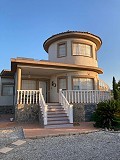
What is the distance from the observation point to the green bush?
980 centimetres

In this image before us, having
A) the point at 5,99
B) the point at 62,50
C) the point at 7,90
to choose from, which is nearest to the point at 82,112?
the point at 62,50

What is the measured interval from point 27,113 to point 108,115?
5942 millimetres

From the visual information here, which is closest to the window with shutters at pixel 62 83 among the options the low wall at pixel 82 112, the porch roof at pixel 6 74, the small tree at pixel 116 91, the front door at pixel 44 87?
the front door at pixel 44 87

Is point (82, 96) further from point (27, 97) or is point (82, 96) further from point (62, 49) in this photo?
point (62, 49)

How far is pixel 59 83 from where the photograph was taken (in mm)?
15578

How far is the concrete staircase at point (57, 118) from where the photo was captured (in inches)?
392

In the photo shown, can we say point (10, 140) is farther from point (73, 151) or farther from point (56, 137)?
point (73, 151)

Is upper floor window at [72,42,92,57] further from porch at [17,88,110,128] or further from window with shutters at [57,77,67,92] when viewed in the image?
porch at [17,88,110,128]

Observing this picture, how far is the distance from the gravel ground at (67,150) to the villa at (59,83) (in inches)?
127

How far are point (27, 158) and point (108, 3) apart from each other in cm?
1183

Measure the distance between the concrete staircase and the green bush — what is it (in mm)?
1966

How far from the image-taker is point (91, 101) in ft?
42.0

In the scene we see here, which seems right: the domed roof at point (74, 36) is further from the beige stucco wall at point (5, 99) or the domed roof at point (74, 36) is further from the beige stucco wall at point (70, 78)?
the beige stucco wall at point (5, 99)

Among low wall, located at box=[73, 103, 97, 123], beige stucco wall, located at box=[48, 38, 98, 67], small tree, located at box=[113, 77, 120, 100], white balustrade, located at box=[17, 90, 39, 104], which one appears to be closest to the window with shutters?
beige stucco wall, located at box=[48, 38, 98, 67]
